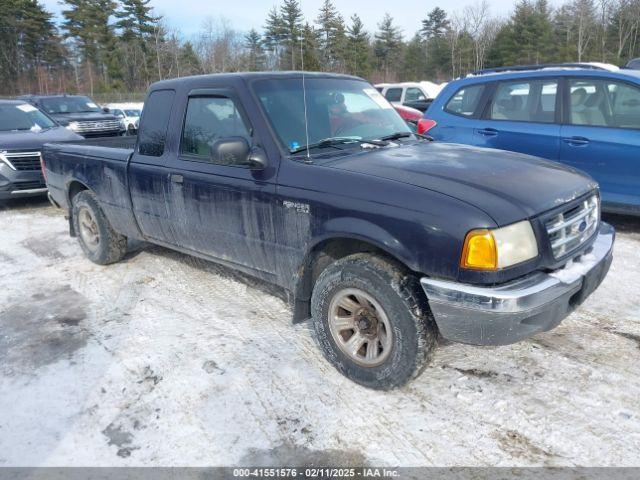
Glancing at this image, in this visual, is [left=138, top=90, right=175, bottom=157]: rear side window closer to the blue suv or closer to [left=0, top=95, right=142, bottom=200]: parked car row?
the blue suv

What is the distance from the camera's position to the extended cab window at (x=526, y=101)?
233 inches

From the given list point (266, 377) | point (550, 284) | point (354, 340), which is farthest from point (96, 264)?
point (550, 284)

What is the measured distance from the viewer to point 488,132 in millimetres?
6227

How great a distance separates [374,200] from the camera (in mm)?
2887

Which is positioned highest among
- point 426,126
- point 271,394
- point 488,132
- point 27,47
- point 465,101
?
point 27,47

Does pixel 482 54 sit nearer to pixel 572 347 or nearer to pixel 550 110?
pixel 550 110

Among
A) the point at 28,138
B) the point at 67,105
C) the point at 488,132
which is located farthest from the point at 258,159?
the point at 67,105

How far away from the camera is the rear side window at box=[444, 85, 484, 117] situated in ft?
21.3

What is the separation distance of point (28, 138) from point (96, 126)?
6.53 m

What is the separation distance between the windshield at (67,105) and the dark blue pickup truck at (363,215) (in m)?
12.9

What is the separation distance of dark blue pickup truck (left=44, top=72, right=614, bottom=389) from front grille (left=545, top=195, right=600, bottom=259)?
0.01m

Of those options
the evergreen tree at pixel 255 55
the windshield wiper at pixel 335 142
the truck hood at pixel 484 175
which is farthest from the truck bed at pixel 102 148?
the evergreen tree at pixel 255 55

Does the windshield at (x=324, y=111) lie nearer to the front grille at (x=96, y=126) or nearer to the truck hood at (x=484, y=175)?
the truck hood at (x=484, y=175)

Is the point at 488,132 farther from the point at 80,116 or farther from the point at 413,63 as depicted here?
the point at 413,63
